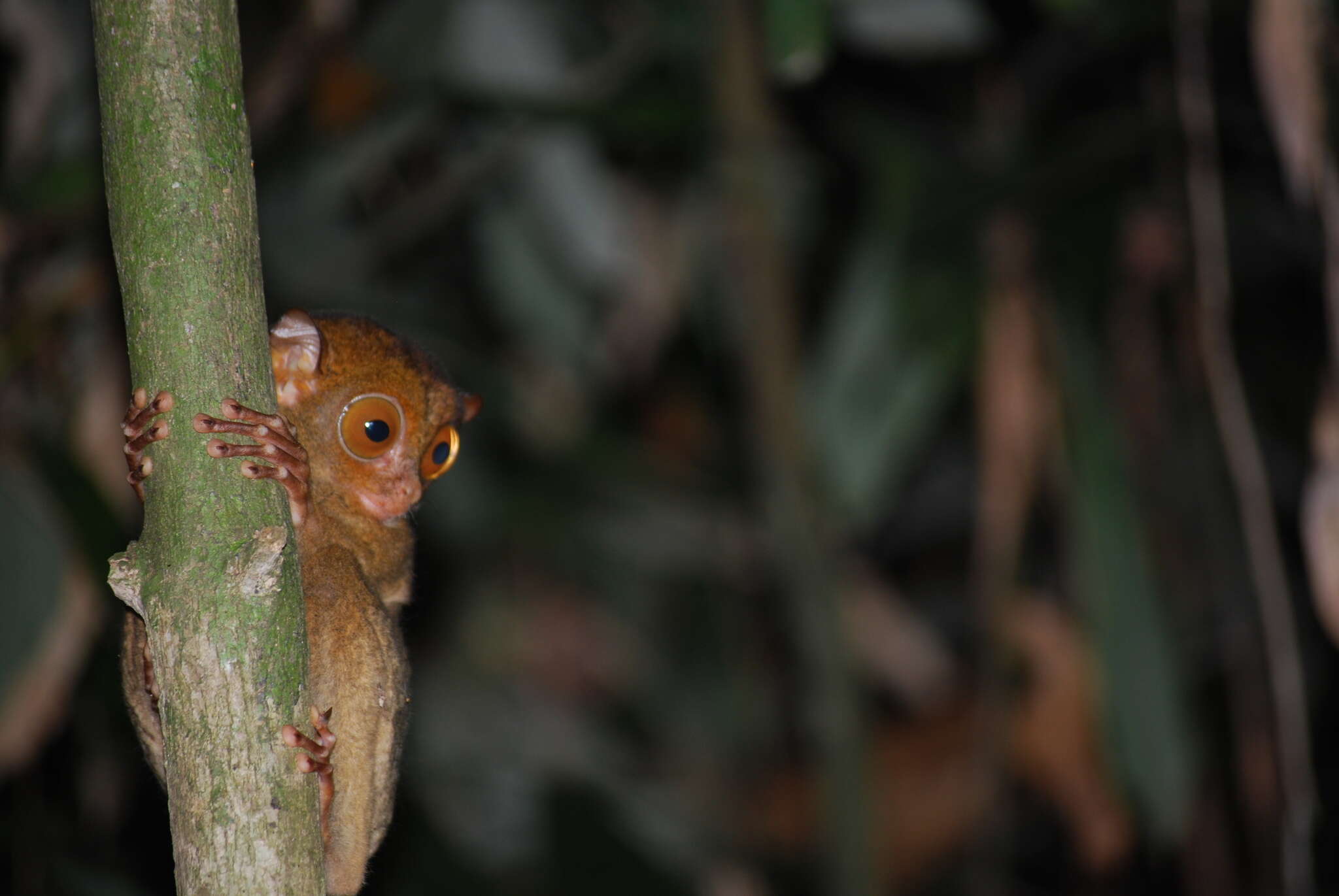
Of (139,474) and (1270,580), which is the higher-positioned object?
(139,474)

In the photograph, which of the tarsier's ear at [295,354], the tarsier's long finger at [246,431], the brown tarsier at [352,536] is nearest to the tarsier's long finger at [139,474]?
the tarsier's long finger at [246,431]

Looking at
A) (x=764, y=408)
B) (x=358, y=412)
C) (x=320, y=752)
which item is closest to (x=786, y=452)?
(x=764, y=408)

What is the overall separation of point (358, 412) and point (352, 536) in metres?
0.19

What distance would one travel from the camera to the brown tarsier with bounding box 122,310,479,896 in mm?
1806

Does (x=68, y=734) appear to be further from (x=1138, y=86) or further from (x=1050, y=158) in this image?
(x=1138, y=86)

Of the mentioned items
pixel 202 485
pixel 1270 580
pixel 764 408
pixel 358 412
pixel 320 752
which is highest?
pixel 202 485

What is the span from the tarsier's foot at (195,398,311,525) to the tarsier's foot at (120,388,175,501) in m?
0.04

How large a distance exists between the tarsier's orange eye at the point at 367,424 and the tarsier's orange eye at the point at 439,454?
0.07 m

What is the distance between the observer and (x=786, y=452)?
358cm

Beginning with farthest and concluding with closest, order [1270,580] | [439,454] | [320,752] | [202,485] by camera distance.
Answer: [1270,580]
[439,454]
[320,752]
[202,485]

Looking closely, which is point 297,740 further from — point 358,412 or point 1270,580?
point 1270,580

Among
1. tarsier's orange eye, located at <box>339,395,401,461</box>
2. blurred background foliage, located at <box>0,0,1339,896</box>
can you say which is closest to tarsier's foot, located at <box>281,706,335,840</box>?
tarsier's orange eye, located at <box>339,395,401,461</box>

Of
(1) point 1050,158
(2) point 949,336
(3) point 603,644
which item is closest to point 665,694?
(3) point 603,644

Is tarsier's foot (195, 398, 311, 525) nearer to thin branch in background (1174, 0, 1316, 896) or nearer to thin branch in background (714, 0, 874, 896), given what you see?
thin branch in background (1174, 0, 1316, 896)
